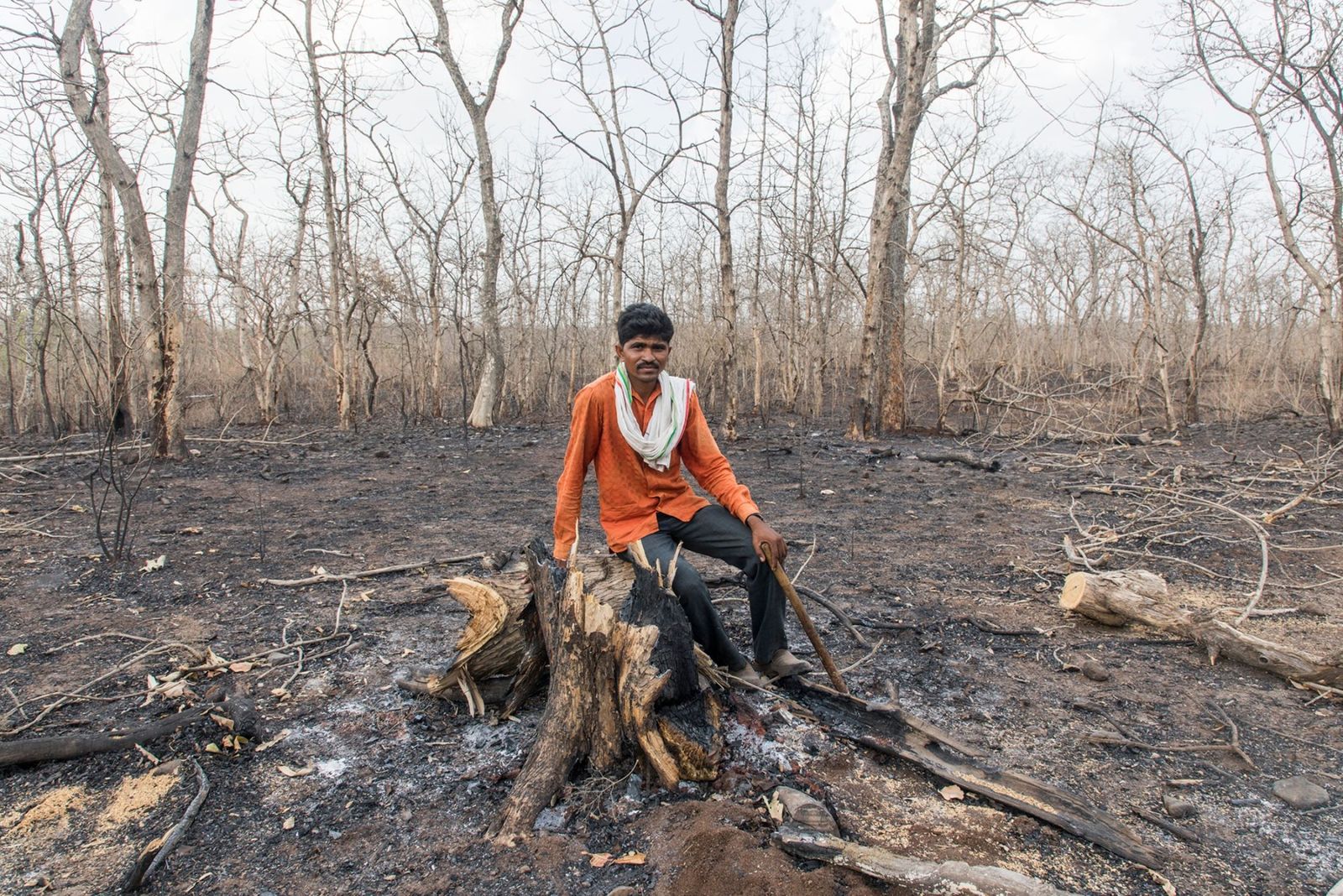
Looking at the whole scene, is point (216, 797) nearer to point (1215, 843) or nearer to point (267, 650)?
point (267, 650)

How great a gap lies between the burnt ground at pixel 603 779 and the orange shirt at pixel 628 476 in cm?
79

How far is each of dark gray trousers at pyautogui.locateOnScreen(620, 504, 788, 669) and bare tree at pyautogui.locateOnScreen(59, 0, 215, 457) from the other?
785 centimetres

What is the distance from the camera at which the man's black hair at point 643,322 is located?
9.41ft

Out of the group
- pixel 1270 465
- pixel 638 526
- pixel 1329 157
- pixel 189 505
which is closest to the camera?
pixel 638 526

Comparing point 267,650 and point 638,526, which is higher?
point 638,526

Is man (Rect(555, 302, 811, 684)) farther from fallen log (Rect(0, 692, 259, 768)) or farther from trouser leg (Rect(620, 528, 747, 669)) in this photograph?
fallen log (Rect(0, 692, 259, 768))

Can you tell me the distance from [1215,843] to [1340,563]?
391 cm

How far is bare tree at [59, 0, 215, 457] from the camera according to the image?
27.7 ft

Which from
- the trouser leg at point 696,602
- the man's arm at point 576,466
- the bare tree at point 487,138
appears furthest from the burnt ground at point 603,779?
the bare tree at point 487,138

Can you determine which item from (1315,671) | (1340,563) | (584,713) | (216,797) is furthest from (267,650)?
(1340,563)

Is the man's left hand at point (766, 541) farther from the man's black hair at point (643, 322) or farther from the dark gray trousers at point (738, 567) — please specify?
the man's black hair at point (643, 322)

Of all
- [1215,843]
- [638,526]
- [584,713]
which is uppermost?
[638,526]

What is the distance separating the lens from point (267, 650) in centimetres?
337

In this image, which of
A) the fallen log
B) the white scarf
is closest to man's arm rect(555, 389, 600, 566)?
the white scarf
